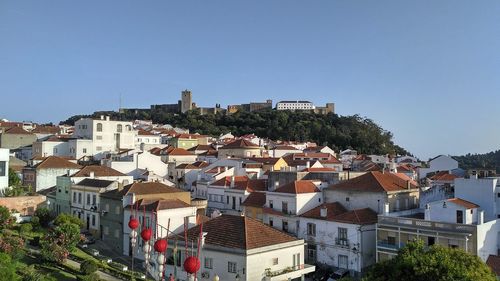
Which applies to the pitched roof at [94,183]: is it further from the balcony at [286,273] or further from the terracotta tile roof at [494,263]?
the terracotta tile roof at [494,263]

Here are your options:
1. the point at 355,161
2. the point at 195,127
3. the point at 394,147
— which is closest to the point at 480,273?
the point at 355,161

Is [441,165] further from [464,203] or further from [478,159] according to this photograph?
[478,159]

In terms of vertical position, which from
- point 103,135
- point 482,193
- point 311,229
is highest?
point 103,135

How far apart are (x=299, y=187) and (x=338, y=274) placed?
27.9ft

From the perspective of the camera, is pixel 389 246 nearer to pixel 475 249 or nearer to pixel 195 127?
pixel 475 249

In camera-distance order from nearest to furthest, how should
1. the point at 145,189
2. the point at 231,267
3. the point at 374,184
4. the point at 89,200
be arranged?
the point at 231,267 → the point at 374,184 → the point at 145,189 → the point at 89,200

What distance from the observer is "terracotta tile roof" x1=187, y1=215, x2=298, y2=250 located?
83.9 ft

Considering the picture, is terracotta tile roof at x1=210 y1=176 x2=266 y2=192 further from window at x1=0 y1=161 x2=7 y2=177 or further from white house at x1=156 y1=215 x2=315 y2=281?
window at x1=0 y1=161 x2=7 y2=177

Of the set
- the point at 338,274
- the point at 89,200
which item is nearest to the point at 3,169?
the point at 89,200

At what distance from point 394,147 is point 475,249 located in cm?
8954

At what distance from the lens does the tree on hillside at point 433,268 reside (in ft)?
63.6

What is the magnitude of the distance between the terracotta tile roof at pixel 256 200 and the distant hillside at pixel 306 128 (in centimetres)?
6426

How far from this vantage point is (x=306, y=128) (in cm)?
11762

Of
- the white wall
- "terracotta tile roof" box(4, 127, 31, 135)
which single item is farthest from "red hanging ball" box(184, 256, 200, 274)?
"terracotta tile roof" box(4, 127, 31, 135)
